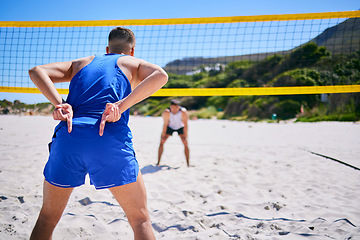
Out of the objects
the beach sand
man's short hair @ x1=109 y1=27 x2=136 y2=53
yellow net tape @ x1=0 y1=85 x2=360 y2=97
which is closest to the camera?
man's short hair @ x1=109 y1=27 x2=136 y2=53

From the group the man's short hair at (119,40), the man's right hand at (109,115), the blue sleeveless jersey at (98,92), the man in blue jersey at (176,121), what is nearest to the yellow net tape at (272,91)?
the man in blue jersey at (176,121)

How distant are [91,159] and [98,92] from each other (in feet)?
1.05

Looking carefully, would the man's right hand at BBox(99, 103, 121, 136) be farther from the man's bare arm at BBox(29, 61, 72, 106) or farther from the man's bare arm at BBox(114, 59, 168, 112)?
the man's bare arm at BBox(29, 61, 72, 106)

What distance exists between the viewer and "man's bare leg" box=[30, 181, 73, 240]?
1.22m

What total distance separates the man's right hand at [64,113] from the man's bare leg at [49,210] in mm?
323

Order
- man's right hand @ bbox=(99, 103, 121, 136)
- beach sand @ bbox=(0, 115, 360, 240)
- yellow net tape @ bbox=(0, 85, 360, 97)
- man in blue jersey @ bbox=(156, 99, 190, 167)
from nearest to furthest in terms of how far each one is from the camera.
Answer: man's right hand @ bbox=(99, 103, 121, 136), beach sand @ bbox=(0, 115, 360, 240), yellow net tape @ bbox=(0, 85, 360, 97), man in blue jersey @ bbox=(156, 99, 190, 167)

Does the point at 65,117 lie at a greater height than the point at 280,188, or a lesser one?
greater

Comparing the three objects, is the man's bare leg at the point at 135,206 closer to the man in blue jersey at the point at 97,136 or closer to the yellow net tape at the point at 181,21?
the man in blue jersey at the point at 97,136

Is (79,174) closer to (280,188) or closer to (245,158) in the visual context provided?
(280,188)

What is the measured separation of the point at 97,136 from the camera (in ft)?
3.76

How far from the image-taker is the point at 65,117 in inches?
44.9

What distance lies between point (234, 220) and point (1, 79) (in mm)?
3947

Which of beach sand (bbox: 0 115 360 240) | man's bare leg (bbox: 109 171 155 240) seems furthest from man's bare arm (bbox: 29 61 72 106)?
beach sand (bbox: 0 115 360 240)

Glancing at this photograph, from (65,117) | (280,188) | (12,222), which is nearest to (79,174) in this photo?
(65,117)
